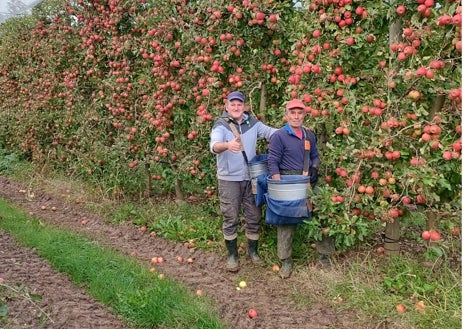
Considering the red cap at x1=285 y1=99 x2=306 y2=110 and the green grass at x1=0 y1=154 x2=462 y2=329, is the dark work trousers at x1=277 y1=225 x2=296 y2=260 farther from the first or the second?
the red cap at x1=285 y1=99 x2=306 y2=110

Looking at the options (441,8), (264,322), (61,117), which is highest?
(441,8)

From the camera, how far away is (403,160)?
10.7ft

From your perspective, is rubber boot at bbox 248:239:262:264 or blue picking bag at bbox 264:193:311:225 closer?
blue picking bag at bbox 264:193:311:225

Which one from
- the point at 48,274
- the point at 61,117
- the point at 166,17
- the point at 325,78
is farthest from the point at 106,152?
the point at 325,78

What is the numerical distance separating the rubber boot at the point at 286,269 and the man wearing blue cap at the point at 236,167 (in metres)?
0.34

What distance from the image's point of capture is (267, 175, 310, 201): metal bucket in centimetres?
345

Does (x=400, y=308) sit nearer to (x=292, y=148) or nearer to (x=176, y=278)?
(x=292, y=148)

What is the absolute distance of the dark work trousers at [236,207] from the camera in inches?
156

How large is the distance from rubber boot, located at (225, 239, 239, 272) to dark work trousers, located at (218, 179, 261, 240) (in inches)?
2.0

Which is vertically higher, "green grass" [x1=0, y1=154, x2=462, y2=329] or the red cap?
the red cap

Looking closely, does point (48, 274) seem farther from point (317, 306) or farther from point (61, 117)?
point (61, 117)

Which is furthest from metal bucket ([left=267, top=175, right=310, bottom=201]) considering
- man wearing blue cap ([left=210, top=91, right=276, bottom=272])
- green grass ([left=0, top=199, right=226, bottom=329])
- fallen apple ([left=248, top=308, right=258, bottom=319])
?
green grass ([left=0, top=199, right=226, bottom=329])

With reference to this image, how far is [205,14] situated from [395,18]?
2050mm

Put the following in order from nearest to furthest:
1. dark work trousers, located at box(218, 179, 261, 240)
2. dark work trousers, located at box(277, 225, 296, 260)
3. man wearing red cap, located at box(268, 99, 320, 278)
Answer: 1. man wearing red cap, located at box(268, 99, 320, 278)
2. dark work trousers, located at box(277, 225, 296, 260)
3. dark work trousers, located at box(218, 179, 261, 240)
